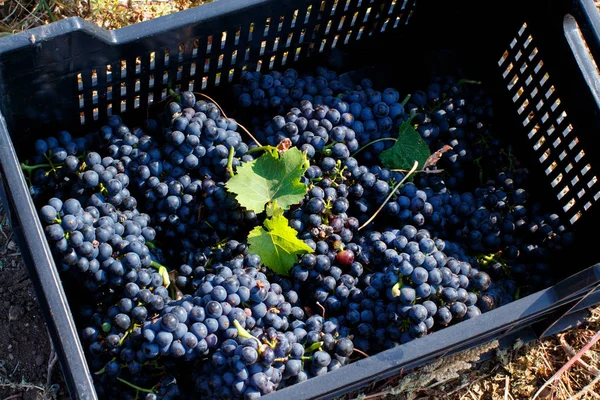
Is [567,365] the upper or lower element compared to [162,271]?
lower

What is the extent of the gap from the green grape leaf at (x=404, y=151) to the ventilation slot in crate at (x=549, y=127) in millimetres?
381

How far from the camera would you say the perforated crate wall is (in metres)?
1.75

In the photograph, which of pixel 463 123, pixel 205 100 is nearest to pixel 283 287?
pixel 205 100

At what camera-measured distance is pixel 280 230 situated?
1.70 metres

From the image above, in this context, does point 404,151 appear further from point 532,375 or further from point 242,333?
point 532,375

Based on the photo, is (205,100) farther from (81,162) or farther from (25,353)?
(25,353)

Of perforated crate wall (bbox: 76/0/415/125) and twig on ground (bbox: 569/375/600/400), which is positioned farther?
twig on ground (bbox: 569/375/600/400)

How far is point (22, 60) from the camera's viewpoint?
60.4 inches

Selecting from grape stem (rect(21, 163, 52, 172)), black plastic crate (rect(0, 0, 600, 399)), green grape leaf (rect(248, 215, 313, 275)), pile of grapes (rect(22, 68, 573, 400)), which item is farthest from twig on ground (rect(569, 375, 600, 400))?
grape stem (rect(21, 163, 52, 172))

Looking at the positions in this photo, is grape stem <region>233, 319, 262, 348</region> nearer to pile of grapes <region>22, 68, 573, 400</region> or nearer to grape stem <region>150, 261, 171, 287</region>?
pile of grapes <region>22, 68, 573, 400</region>

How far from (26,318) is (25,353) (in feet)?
0.33

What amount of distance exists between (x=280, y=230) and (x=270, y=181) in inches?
A: 5.5

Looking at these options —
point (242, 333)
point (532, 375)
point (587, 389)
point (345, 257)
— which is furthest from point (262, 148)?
point (587, 389)

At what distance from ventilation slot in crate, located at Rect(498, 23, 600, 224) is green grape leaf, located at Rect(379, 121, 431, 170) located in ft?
1.25
